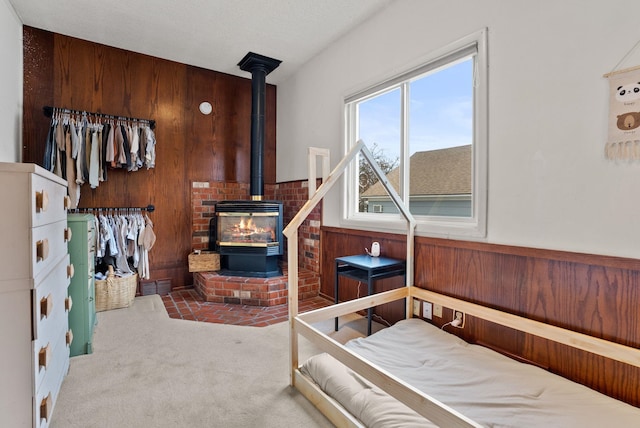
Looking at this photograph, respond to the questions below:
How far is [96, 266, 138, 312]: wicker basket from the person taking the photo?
10.4 feet

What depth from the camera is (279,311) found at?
10.5 feet

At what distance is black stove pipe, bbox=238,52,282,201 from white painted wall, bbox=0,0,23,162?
2.08m

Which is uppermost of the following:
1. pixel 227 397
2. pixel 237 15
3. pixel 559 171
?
pixel 237 15

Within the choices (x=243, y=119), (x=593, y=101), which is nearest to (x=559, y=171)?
(x=593, y=101)

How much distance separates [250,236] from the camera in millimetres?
3742

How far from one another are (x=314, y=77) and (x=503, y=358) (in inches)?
132

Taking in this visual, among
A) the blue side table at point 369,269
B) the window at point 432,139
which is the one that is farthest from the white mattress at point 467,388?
the window at point 432,139

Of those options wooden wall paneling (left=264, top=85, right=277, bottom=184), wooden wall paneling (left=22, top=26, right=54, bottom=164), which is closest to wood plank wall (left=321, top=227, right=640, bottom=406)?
wooden wall paneling (left=264, top=85, right=277, bottom=184)

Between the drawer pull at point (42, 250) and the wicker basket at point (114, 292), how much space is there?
2.04 meters

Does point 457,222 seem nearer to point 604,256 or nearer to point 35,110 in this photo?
point 604,256

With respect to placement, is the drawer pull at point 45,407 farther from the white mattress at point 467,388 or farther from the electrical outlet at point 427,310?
the electrical outlet at point 427,310

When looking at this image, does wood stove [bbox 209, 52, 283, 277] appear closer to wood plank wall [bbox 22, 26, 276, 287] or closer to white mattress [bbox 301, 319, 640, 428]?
wood plank wall [bbox 22, 26, 276, 287]

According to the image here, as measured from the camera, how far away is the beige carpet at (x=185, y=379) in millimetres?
1648

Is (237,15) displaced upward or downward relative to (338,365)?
upward
